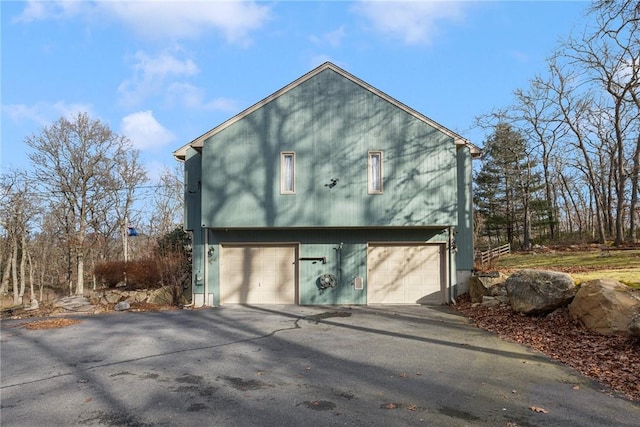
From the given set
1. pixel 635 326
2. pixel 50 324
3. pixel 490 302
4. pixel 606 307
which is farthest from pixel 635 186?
pixel 50 324

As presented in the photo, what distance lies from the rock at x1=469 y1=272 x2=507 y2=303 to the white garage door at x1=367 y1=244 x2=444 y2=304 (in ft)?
4.69

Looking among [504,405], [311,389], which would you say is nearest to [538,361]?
[504,405]

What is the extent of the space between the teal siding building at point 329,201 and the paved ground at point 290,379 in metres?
4.15

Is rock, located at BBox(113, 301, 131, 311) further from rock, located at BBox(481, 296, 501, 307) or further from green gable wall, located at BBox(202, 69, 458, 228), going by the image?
rock, located at BBox(481, 296, 501, 307)

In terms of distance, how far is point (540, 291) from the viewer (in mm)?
10992

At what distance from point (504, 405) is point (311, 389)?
7.83 ft

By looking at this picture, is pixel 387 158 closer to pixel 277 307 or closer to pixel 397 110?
pixel 397 110

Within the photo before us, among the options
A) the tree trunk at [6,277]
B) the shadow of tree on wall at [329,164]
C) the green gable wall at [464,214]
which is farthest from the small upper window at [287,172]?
the tree trunk at [6,277]

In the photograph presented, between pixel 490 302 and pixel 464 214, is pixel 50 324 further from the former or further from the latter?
pixel 464 214

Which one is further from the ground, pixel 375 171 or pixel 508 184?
pixel 508 184

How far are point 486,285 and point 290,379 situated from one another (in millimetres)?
8829

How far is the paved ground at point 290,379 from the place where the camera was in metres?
5.12

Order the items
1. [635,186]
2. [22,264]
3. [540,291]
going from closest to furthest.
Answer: [540,291] → [22,264] → [635,186]

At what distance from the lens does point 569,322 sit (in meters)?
9.94
